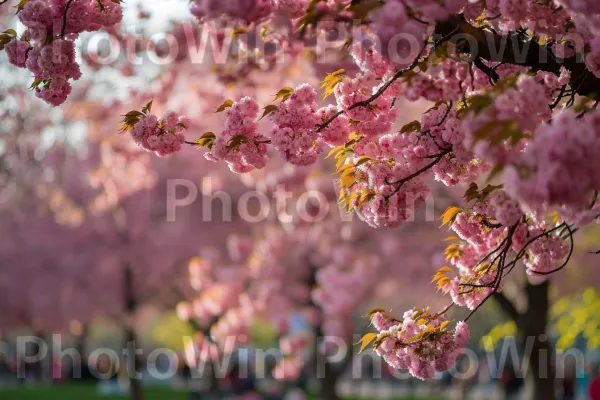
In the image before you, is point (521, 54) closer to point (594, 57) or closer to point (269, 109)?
point (594, 57)

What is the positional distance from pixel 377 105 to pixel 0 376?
131 feet

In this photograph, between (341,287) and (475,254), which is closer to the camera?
(475,254)

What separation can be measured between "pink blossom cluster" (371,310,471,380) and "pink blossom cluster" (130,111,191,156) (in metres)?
1.85

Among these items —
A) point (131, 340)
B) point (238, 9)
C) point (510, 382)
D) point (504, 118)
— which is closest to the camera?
point (504, 118)

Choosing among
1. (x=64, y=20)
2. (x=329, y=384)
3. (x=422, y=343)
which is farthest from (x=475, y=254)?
(x=329, y=384)

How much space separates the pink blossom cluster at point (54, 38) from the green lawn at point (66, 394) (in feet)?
78.0

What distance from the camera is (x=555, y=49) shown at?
15.4 feet

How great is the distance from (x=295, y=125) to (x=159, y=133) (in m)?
0.94

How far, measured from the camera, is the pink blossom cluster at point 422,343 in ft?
17.0

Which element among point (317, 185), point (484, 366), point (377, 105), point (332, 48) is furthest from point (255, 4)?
point (484, 366)

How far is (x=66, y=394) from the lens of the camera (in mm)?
28719

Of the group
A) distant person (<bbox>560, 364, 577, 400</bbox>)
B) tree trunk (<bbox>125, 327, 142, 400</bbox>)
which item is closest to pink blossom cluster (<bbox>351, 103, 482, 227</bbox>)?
tree trunk (<bbox>125, 327, 142, 400</bbox>)

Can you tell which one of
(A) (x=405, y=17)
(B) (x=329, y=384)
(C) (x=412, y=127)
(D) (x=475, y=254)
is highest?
(A) (x=405, y=17)

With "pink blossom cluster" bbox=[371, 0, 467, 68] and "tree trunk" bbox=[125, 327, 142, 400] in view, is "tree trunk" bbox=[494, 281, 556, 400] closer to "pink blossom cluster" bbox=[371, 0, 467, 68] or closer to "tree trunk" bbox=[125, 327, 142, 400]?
"pink blossom cluster" bbox=[371, 0, 467, 68]
